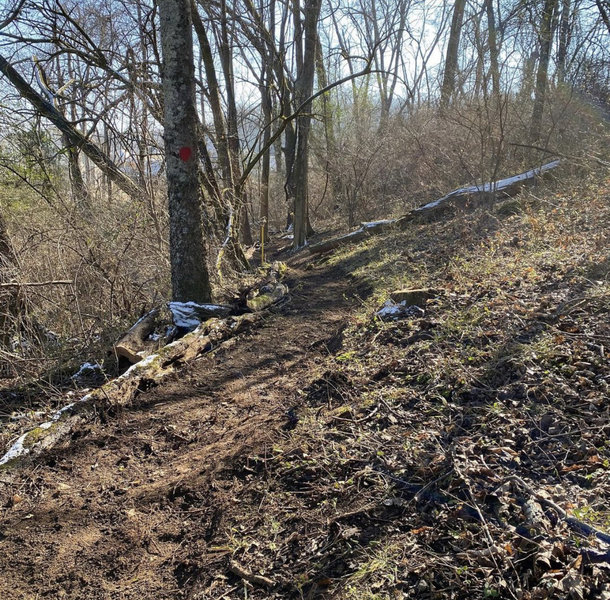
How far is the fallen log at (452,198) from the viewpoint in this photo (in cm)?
814

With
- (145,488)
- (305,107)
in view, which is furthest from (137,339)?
(305,107)

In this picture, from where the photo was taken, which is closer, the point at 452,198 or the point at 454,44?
the point at 452,198

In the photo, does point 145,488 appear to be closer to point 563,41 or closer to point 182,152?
point 182,152

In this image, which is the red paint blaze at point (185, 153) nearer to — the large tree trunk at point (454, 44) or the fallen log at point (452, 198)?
the fallen log at point (452, 198)

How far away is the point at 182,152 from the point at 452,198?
5955mm

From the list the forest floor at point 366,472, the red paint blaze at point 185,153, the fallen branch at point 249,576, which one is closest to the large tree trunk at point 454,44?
the red paint blaze at point 185,153

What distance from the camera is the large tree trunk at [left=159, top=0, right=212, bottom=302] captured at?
191 inches

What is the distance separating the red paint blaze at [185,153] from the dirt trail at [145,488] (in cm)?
245

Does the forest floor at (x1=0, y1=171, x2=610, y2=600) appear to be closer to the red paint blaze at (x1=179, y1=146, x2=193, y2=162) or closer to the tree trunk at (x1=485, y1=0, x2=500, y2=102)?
the red paint blaze at (x1=179, y1=146, x2=193, y2=162)

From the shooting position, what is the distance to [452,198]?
29.0ft

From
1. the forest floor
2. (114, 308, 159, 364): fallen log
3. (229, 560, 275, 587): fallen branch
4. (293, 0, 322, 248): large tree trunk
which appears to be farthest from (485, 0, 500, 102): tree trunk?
(229, 560, 275, 587): fallen branch

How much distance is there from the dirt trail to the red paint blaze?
8.03 feet

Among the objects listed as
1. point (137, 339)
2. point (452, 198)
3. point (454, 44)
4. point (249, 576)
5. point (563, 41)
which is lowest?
point (249, 576)

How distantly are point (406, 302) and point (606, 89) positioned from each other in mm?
9004
